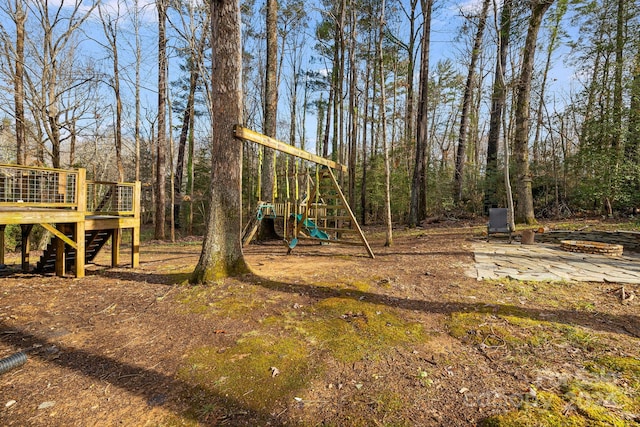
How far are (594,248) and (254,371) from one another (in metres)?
7.67

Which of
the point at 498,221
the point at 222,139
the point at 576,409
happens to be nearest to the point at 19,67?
the point at 222,139

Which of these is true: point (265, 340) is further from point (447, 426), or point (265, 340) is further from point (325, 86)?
point (325, 86)

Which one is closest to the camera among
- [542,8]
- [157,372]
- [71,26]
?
[157,372]

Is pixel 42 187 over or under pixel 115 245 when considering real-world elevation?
over

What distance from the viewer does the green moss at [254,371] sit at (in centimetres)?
208

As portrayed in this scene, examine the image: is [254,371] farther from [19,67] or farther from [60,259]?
[19,67]

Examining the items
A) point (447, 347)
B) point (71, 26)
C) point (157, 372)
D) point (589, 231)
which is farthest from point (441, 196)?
point (71, 26)

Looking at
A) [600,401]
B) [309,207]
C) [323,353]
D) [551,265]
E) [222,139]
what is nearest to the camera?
[600,401]

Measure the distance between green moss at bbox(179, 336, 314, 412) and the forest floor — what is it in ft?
0.04

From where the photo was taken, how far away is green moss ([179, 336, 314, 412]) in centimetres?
208

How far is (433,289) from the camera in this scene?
→ 420 centimetres

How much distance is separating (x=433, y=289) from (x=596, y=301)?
1.92 meters

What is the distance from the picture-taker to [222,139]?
14.4ft

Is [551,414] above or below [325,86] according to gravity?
below
